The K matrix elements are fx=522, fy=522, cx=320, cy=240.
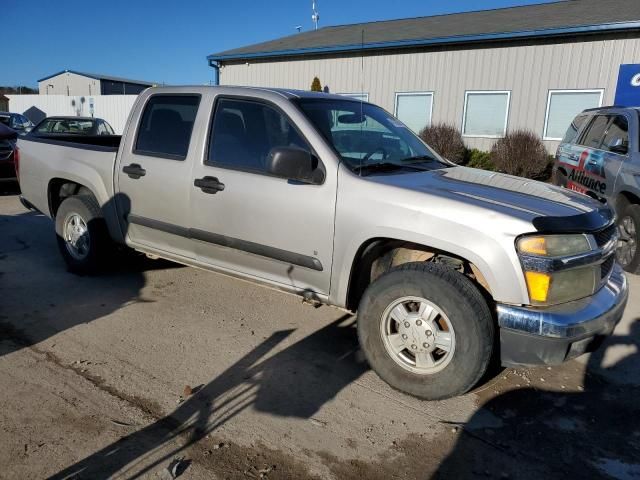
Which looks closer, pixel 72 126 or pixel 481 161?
pixel 72 126

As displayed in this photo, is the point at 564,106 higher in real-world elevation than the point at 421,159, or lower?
higher

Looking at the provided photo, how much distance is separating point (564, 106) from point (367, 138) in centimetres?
1183

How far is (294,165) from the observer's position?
3.44 m

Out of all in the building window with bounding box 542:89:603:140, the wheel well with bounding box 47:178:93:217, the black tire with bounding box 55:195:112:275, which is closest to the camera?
the black tire with bounding box 55:195:112:275

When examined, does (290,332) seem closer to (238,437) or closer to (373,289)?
(373,289)

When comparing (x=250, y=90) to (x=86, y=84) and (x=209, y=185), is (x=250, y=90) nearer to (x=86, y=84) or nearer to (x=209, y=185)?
(x=209, y=185)

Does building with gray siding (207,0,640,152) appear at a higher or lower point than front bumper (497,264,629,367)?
higher

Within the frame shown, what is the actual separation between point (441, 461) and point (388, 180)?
171cm

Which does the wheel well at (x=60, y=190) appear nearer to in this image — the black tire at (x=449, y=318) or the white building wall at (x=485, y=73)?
the black tire at (x=449, y=318)

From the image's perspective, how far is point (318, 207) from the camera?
3.51 meters

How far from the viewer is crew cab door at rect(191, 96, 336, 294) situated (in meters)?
3.57

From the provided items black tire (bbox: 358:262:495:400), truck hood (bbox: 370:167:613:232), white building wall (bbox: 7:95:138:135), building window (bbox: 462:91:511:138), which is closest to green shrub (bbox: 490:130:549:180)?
building window (bbox: 462:91:511:138)

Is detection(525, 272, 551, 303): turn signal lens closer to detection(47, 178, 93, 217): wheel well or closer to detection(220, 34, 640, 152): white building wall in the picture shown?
detection(47, 178, 93, 217): wheel well

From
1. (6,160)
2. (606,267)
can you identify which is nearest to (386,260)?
(606,267)
